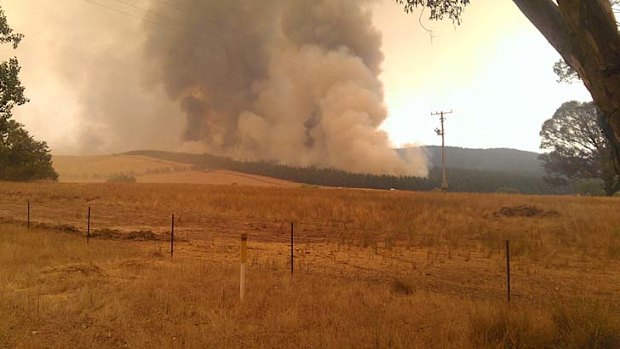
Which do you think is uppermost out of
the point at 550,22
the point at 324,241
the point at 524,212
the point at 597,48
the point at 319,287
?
the point at 550,22

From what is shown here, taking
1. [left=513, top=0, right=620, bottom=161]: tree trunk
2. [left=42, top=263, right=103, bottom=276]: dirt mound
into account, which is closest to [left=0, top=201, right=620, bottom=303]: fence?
[left=42, top=263, right=103, bottom=276]: dirt mound

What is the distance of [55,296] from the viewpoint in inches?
303

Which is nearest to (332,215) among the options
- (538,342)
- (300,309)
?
(300,309)

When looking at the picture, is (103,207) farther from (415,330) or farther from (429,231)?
(415,330)

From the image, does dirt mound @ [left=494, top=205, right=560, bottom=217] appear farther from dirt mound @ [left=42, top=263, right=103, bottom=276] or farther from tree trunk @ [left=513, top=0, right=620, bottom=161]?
tree trunk @ [left=513, top=0, right=620, bottom=161]

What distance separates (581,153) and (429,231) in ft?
123

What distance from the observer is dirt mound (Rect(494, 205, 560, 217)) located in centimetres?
2535

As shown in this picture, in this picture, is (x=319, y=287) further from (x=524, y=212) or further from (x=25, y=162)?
(x=25, y=162)

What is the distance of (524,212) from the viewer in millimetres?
26125

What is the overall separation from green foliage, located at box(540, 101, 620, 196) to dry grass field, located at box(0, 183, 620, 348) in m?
29.5

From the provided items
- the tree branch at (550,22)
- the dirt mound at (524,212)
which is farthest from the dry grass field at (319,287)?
the dirt mound at (524,212)

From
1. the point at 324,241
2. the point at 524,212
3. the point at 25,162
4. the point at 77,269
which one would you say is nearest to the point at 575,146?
the point at 524,212

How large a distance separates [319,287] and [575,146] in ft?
162

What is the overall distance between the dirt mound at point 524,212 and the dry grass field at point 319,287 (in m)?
4.36
